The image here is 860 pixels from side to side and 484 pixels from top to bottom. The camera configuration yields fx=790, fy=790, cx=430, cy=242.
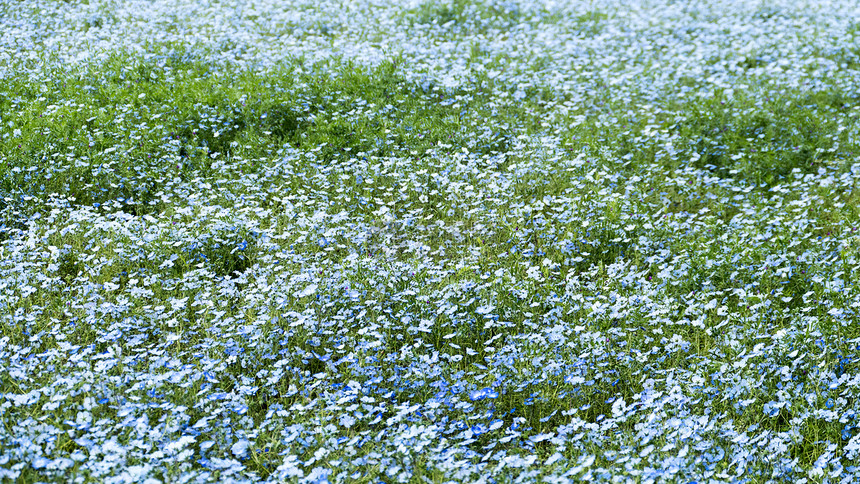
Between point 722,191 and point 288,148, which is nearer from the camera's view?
point 722,191

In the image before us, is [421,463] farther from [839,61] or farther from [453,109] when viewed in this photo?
[839,61]

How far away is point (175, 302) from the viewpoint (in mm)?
6020

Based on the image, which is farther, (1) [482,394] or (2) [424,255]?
(2) [424,255]

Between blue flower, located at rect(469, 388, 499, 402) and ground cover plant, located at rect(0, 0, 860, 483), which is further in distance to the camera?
blue flower, located at rect(469, 388, 499, 402)

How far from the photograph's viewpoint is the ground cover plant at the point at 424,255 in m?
4.59

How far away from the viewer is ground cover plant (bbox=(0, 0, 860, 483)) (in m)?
4.59

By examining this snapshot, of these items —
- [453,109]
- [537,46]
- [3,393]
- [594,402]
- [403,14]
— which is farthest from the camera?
[403,14]

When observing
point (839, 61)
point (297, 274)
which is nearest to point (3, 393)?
point (297, 274)

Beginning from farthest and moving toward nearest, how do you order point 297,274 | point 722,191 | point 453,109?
point 453,109 < point 722,191 < point 297,274

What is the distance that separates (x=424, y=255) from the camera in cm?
701

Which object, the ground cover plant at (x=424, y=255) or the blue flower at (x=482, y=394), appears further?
the blue flower at (x=482, y=394)

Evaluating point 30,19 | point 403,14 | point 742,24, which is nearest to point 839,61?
point 742,24

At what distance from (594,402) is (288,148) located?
5.21 m

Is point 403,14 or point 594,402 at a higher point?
point 403,14
